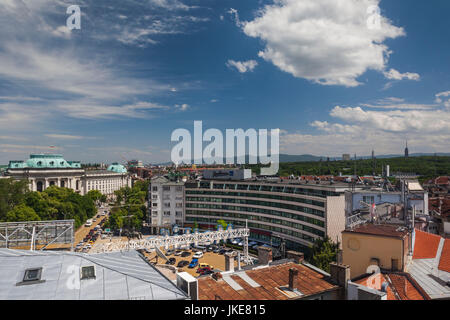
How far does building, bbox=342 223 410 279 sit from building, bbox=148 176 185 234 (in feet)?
193

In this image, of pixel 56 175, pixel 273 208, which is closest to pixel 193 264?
pixel 273 208

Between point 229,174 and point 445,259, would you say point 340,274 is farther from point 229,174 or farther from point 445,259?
point 229,174

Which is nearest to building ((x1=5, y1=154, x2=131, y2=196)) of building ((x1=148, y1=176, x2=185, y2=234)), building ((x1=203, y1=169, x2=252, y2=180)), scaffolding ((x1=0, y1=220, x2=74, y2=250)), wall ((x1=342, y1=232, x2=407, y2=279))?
building ((x1=148, y1=176, x2=185, y2=234))

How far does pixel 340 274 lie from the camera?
54.3 feet

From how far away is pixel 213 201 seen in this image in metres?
73.8

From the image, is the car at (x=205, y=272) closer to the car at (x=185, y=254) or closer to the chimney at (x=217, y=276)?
the car at (x=185, y=254)

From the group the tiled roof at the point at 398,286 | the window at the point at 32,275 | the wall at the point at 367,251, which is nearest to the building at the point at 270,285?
the tiled roof at the point at 398,286

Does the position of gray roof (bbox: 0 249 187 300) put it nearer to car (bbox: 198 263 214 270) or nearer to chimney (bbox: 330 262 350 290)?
chimney (bbox: 330 262 350 290)

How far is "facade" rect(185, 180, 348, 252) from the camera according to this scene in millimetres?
50781
